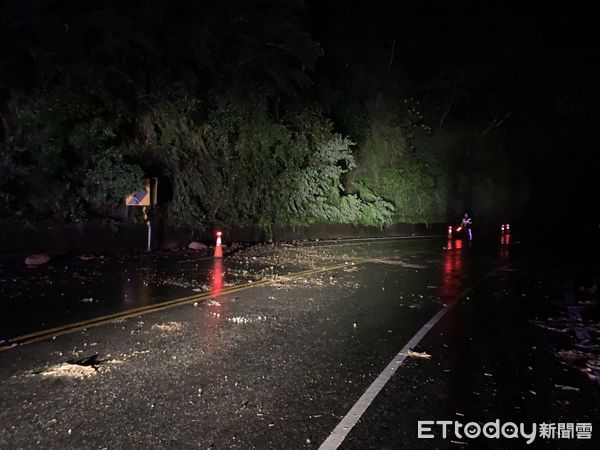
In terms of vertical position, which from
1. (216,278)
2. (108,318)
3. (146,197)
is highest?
(146,197)

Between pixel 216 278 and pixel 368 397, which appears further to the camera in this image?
pixel 216 278

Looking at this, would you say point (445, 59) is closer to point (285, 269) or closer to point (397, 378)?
point (285, 269)

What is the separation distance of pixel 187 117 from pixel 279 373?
54.6 feet

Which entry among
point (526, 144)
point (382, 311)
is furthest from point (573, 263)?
point (526, 144)

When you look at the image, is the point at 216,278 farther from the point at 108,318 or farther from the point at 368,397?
the point at 368,397

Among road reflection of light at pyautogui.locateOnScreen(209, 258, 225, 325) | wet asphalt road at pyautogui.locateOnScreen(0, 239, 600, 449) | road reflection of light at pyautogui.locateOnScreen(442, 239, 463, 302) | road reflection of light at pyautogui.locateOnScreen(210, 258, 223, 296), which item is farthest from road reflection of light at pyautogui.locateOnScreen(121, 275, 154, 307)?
road reflection of light at pyautogui.locateOnScreen(442, 239, 463, 302)

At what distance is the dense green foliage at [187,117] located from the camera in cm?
1678

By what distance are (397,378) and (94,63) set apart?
16114mm

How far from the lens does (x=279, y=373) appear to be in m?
5.61

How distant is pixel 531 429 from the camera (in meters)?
4.48

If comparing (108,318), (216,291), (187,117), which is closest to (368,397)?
(108,318)

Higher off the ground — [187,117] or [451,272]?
[187,117]

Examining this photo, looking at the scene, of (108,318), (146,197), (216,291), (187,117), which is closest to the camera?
(108,318)

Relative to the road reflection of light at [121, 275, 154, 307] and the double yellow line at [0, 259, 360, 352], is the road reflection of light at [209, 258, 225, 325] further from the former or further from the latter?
the road reflection of light at [121, 275, 154, 307]
